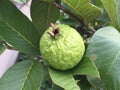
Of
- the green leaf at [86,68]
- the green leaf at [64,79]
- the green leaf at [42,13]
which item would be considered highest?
the green leaf at [42,13]

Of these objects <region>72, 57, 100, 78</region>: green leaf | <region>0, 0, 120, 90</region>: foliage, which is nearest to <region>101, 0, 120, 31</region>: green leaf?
<region>0, 0, 120, 90</region>: foliage

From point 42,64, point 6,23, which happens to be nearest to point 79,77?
point 42,64

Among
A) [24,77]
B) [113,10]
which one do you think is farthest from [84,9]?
[24,77]

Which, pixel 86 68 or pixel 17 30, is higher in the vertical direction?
pixel 17 30

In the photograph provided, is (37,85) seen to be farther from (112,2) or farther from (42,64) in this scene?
(112,2)

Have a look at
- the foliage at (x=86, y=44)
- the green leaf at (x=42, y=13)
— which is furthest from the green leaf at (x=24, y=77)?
the green leaf at (x=42, y=13)

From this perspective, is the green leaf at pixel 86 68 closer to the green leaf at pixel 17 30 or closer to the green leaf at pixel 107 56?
the green leaf at pixel 107 56

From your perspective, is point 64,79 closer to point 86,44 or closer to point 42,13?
point 86,44
